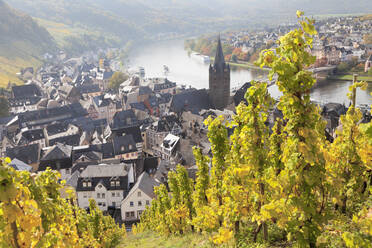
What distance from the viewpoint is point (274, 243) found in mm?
14062

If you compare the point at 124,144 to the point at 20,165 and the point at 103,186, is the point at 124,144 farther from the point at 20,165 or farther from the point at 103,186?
the point at 20,165

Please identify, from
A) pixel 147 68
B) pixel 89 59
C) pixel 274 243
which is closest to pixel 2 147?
pixel 274 243

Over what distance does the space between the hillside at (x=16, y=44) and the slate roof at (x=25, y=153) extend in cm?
9312

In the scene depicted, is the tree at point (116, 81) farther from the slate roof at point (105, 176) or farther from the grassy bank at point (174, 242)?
the grassy bank at point (174, 242)

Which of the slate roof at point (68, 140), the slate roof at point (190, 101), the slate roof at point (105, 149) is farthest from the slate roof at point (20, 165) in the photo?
the slate roof at point (190, 101)

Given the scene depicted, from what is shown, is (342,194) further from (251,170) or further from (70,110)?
(70,110)

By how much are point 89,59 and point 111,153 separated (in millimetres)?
Answer: 155691

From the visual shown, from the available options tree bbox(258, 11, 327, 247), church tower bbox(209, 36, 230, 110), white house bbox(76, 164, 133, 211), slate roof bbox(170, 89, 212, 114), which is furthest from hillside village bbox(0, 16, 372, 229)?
tree bbox(258, 11, 327, 247)

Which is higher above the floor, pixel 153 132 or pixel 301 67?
pixel 301 67

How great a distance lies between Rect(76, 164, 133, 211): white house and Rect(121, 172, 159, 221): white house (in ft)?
8.69

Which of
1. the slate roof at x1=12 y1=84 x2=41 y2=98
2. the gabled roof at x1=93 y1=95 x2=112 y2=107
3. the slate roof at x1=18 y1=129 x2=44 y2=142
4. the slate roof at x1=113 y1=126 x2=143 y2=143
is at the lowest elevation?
the slate roof at x1=18 y1=129 x2=44 y2=142

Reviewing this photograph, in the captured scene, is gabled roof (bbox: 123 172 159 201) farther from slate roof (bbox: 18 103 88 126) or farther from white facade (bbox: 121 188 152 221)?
slate roof (bbox: 18 103 88 126)

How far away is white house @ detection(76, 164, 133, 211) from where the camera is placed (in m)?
40.7

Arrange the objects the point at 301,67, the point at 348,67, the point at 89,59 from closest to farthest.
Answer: the point at 301,67 → the point at 348,67 → the point at 89,59
